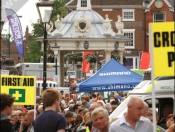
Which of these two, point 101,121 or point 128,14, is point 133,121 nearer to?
point 101,121

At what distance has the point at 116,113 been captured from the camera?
17.3 metres

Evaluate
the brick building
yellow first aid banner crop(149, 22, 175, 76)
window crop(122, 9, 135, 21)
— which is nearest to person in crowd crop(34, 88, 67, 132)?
yellow first aid banner crop(149, 22, 175, 76)

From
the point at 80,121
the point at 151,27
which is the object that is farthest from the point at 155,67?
the point at 80,121

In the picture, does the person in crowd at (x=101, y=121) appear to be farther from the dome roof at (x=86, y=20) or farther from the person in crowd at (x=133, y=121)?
the dome roof at (x=86, y=20)

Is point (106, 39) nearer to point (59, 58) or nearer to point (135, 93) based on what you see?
point (59, 58)

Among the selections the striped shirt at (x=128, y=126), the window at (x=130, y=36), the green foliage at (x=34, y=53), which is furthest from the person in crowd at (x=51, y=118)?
the green foliage at (x=34, y=53)

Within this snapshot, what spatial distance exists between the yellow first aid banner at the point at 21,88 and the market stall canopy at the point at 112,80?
1232 cm

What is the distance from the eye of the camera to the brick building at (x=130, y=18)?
100250 mm

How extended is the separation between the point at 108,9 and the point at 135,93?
8404cm

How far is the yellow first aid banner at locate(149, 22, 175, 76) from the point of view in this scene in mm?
11516

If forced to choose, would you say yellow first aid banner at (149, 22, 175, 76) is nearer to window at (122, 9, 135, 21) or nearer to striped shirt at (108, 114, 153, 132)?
striped shirt at (108, 114, 153, 132)

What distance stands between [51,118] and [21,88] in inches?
243

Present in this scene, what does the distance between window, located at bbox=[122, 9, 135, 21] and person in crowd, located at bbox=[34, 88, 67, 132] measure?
291 feet

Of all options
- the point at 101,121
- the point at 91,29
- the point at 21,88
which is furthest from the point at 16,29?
the point at 91,29
